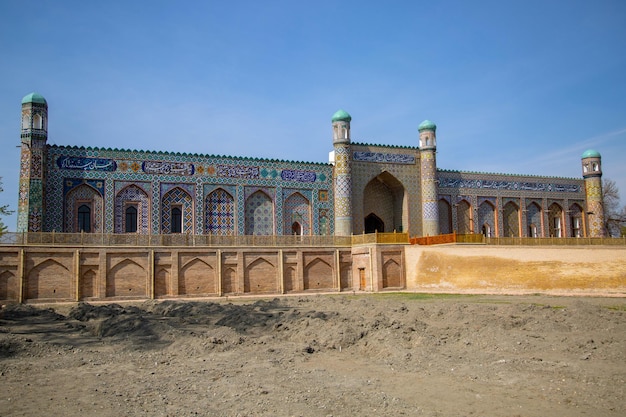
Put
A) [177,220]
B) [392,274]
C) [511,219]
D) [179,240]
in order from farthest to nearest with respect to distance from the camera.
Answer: [511,219]
[177,220]
[392,274]
[179,240]

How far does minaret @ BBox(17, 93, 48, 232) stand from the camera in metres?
22.2

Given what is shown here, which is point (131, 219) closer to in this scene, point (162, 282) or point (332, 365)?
point (162, 282)

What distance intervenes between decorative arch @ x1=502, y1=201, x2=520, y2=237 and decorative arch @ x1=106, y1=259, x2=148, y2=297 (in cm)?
1996

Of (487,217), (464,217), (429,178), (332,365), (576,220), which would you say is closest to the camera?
(332,365)

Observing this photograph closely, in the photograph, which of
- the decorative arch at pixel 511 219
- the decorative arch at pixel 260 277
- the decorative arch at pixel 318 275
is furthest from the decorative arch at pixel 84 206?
the decorative arch at pixel 511 219

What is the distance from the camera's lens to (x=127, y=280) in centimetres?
2184

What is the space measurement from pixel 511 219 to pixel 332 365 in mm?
25653

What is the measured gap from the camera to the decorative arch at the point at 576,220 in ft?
112

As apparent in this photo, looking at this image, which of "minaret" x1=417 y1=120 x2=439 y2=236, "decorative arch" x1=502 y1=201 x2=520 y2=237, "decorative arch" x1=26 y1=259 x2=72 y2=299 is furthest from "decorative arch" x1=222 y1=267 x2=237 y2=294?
"decorative arch" x1=502 y1=201 x2=520 y2=237

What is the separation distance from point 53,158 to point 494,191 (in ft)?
72.3

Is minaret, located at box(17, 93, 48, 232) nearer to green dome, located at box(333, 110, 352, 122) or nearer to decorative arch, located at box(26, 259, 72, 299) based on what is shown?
decorative arch, located at box(26, 259, 72, 299)

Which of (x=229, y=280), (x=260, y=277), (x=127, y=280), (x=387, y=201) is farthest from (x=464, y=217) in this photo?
(x=127, y=280)

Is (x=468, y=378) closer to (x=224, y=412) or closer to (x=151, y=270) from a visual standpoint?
(x=224, y=412)

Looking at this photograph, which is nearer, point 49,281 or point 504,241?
point 49,281
